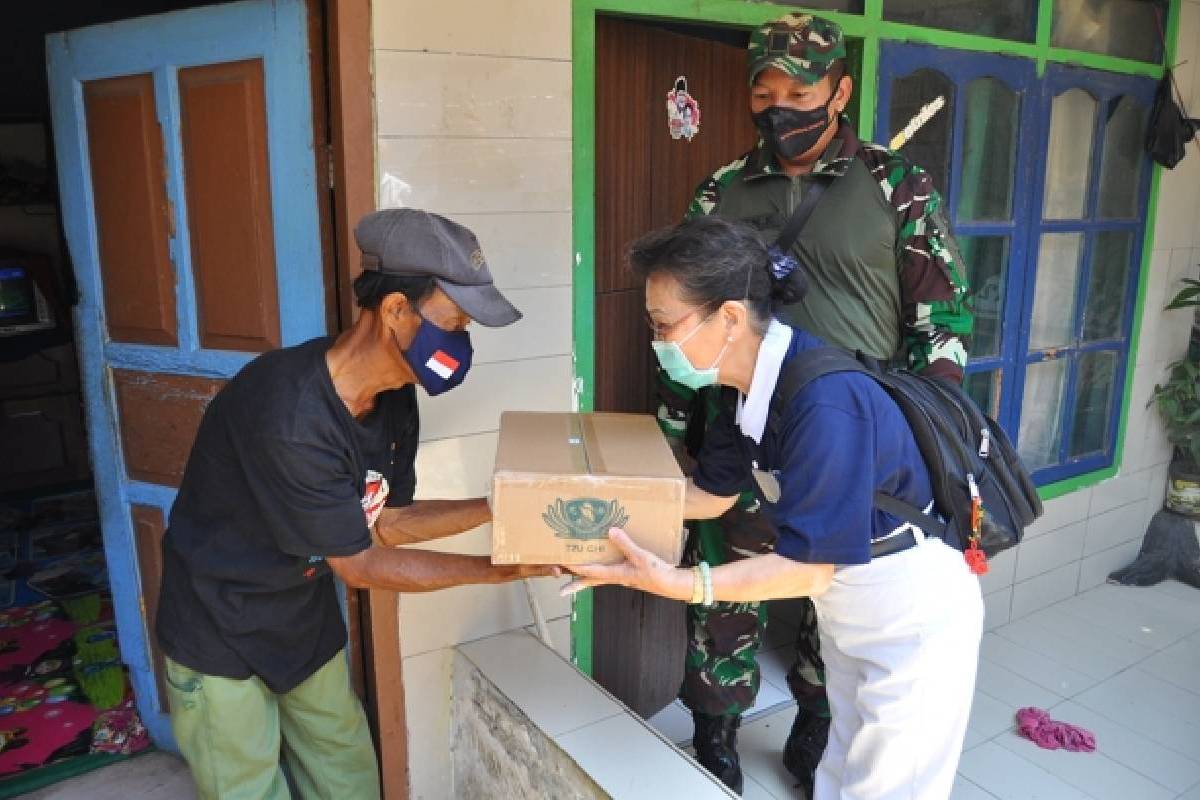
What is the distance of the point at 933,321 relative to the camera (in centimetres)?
234

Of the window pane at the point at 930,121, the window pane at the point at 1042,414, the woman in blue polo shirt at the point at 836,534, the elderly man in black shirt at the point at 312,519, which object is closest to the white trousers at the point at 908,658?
the woman in blue polo shirt at the point at 836,534

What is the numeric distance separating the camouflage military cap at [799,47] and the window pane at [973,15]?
1.02m

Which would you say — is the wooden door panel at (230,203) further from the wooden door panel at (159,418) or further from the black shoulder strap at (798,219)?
the black shoulder strap at (798,219)

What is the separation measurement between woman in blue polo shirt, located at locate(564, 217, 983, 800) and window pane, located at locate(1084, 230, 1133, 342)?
113 inches

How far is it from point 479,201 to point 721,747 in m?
1.70

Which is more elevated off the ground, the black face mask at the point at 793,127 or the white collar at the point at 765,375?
the black face mask at the point at 793,127

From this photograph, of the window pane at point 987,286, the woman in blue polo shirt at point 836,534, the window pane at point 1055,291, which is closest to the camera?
the woman in blue polo shirt at point 836,534

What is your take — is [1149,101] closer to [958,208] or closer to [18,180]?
[958,208]

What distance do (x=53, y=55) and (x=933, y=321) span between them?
2482 millimetres

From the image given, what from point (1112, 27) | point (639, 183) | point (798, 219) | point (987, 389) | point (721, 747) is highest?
point (1112, 27)

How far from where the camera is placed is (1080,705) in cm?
334

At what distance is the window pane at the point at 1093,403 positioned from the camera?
13.7 feet

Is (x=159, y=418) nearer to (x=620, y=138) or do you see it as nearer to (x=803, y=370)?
(x=620, y=138)

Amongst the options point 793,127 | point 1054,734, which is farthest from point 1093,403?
point 793,127
